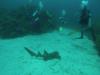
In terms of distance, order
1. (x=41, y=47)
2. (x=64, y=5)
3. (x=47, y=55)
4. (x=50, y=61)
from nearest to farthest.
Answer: (x=50, y=61) → (x=47, y=55) → (x=41, y=47) → (x=64, y=5)

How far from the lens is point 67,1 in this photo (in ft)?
68.9

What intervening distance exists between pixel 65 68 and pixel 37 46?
2.44 m

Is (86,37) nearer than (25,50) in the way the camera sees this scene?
No

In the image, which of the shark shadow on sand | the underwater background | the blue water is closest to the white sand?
the underwater background

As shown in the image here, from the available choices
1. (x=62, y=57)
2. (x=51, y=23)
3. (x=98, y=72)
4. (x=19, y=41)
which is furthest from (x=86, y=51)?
(x=51, y=23)

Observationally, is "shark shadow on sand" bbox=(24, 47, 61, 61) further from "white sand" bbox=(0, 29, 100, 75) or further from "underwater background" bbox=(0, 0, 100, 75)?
"white sand" bbox=(0, 29, 100, 75)

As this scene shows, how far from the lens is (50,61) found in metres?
6.85

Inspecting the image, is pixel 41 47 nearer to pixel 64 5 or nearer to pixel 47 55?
pixel 47 55

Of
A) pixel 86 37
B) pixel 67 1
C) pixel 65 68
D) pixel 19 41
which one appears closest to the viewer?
pixel 65 68

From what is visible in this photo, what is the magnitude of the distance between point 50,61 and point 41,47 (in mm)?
1610

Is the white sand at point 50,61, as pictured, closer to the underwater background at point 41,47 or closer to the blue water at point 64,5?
the underwater background at point 41,47

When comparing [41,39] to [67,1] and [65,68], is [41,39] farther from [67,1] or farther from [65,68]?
[67,1]

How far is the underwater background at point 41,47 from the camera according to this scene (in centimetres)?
637

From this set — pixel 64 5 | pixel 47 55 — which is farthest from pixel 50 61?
pixel 64 5
